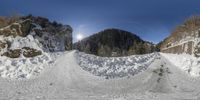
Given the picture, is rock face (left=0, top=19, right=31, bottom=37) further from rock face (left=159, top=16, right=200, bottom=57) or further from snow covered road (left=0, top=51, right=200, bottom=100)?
rock face (left=159, top=16, right=200, bottom=57)

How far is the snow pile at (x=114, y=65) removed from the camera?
28686 mm

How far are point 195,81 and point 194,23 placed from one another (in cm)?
1147

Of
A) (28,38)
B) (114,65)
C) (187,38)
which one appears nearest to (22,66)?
(28,38)

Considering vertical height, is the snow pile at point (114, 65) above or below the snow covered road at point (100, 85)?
above

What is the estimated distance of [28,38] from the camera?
1393 inches

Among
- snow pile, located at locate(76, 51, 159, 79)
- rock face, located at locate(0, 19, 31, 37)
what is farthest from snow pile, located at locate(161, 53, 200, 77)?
rock face, located at locate(0, 19, 31, 37)

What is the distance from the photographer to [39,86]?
2425cm

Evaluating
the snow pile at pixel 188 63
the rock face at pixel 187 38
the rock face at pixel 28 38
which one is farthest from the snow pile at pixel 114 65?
the rock face at pixel 28 38

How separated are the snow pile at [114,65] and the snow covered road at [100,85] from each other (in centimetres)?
87

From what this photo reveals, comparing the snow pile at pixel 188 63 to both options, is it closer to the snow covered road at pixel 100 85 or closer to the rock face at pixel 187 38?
the snow covered road at pixel 100 85

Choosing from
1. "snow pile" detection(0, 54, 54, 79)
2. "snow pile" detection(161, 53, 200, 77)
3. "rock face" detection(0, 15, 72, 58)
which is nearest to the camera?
"snow pile" detection(161, 53, 200, 77)

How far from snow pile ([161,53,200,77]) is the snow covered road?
0.57m

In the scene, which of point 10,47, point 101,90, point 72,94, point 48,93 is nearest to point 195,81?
point 101,90

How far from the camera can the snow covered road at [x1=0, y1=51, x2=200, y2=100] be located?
20.4m
